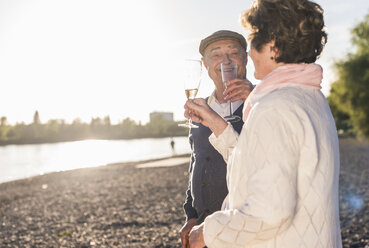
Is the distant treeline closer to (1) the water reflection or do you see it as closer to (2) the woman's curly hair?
(1) the water reflection

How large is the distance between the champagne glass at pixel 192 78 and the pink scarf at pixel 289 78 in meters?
0.70

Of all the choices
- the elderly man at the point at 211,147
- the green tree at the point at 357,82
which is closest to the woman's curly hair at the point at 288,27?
the elderly man at the point at 211,147

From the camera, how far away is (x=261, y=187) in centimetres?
126

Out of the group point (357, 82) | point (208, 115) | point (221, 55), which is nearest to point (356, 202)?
point (221, 55)

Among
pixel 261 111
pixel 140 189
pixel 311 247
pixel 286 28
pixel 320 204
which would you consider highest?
pixel 286 28

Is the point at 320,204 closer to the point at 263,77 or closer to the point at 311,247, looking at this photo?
the point at 311,247

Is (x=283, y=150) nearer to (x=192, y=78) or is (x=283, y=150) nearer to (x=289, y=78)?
(x=289, y=78)

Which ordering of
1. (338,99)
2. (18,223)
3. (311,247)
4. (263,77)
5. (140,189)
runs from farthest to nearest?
(338,99), (140,189), (18,223), (263,77), (311,247)

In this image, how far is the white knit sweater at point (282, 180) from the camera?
126cm

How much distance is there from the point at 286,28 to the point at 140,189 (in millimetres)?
12739

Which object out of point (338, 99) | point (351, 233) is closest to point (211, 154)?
point (351, 233)

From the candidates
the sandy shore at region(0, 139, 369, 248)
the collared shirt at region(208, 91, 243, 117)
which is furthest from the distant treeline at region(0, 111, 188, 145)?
the collared shirt at region(208, 91, 243, 117)

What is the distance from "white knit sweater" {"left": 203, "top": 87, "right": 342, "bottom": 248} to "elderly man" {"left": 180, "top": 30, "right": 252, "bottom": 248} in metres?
1.19

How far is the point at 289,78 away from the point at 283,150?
31 centimetres
